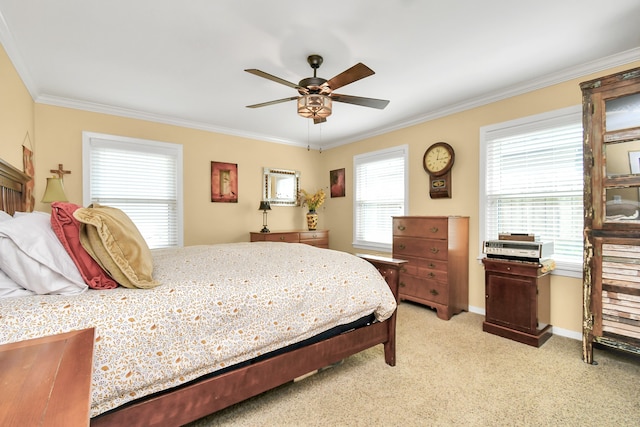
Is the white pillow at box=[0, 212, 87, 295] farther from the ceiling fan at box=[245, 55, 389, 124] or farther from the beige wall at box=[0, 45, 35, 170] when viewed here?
the ceiling fan at box=[245, 55, 389, 124]

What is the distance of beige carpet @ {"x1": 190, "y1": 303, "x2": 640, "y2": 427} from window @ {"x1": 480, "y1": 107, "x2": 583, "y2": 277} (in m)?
0.96

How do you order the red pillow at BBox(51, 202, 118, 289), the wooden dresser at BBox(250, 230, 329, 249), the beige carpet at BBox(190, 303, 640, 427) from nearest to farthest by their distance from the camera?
the red pillow at BBox(51, 202, 118, 289), the beige carpet at BBox(190, 303, 640, 427), the wooden dresser at BBox(250, 230, 329, 249)

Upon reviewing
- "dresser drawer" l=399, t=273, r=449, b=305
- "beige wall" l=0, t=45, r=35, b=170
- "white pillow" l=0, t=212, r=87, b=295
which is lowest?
"dresser drawer" l=399, t=273, r=449, b=305

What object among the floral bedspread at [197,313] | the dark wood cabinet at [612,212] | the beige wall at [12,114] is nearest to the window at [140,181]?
the beige wall at [12,114]

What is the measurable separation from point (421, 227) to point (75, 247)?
3.29 meters

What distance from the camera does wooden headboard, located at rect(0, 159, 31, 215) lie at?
2.15m

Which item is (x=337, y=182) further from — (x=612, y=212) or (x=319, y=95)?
(x=612, y=212)

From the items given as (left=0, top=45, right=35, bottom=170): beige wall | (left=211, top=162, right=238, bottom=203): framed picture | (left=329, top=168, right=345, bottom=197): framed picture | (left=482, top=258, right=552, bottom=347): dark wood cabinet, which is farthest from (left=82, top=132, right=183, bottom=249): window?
(left=482, top=258, right=552, bottom=347): dark wood cabinet

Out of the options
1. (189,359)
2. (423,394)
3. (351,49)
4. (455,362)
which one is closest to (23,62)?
(351,49)

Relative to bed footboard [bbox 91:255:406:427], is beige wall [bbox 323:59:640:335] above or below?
above

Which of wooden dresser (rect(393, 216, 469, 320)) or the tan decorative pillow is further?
wooden dresser (rect(393, 216, 469, 320))

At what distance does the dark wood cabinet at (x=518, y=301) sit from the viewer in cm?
272

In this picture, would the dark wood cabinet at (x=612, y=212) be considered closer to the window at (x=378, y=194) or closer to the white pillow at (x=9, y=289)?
the window at (x=378, y=194)

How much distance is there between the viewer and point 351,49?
2.48 m
